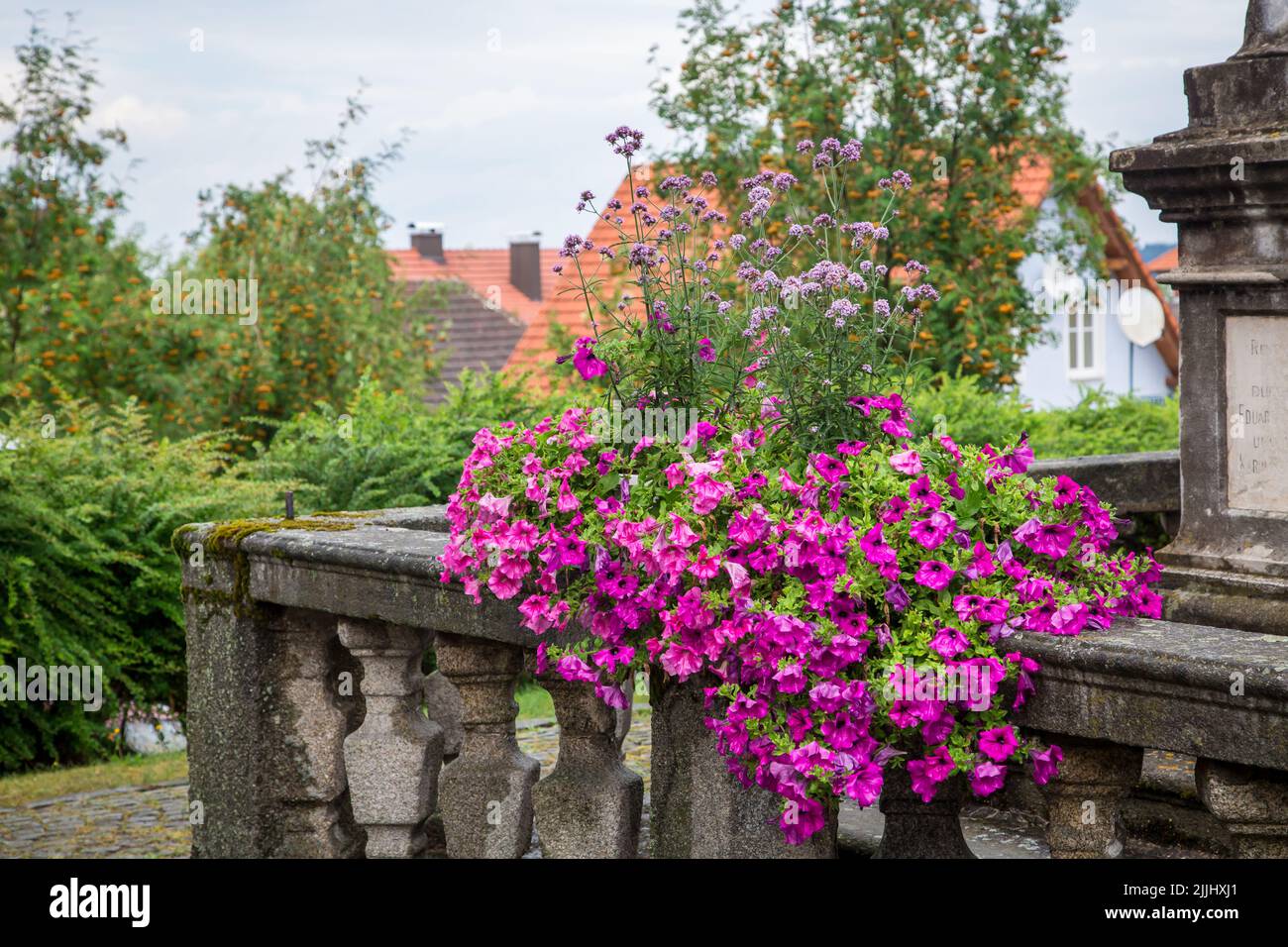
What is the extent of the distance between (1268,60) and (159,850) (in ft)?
16.0

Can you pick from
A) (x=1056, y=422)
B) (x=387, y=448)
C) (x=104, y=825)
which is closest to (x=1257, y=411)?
(x=104, y=825)

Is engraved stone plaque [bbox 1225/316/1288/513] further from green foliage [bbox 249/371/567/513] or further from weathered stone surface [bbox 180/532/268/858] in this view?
green foliage [bbox 249/371/567/513]

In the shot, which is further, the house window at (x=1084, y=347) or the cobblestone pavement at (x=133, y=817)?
the house window at (x=1084, y=347)

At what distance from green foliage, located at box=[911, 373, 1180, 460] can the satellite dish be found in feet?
48.9

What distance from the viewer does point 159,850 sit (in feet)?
20.9

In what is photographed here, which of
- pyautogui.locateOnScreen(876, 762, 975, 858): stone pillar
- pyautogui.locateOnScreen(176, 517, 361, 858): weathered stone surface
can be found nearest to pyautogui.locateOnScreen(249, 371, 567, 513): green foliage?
pyautogui.locateOnScreen(176, 517, 361, 858): weathered stone surface

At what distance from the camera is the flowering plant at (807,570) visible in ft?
9.71

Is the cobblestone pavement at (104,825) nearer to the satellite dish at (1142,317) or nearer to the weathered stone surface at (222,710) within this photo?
the weathered stone surface at (222,710)

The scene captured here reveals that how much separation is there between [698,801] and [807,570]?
626 millimetres

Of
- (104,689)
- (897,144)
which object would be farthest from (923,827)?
(897,144)

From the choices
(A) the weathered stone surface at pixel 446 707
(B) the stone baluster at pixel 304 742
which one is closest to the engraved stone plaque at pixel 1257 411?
(A) the weathered stone surface at pixel 446 707

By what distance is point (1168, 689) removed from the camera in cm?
274

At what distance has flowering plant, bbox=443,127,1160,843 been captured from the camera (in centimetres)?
296

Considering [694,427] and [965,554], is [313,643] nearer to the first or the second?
[694,427]
